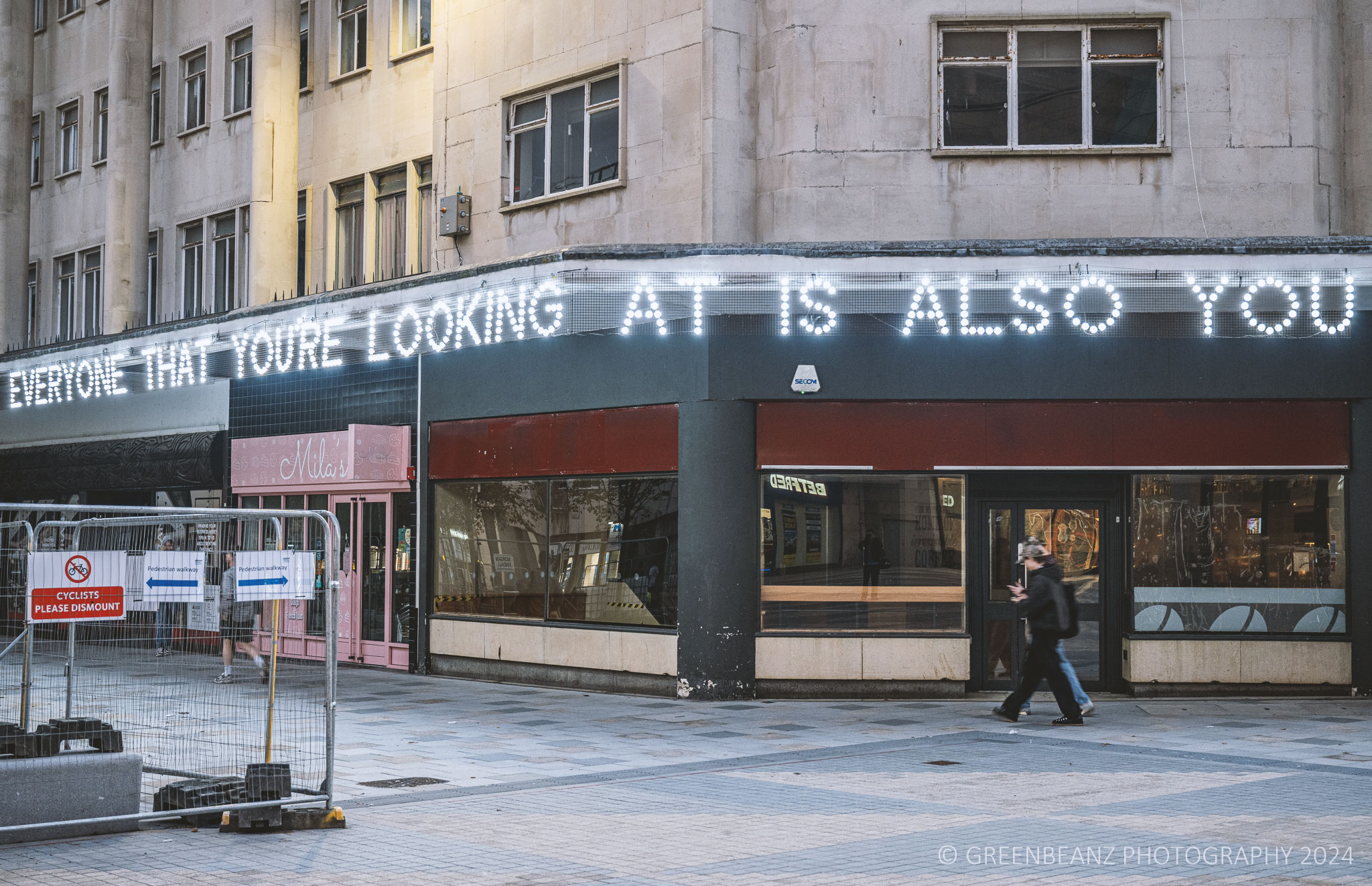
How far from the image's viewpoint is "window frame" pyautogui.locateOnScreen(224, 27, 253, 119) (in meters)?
22.6

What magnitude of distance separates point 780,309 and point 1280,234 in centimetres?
505

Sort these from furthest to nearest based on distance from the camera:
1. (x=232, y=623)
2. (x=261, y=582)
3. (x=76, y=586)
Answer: (x=232, y=623) → (x=261, y=582) → (x=76, y=586)

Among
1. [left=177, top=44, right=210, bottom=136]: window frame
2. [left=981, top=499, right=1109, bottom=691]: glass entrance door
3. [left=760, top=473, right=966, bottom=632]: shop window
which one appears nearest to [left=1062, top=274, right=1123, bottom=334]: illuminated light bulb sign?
[left=981, top=499, right=1109, bottom=691]: glass entrance door

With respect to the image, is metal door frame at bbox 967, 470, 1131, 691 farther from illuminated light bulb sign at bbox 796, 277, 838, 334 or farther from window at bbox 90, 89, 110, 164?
window at bbox 90, 89, 110, 164

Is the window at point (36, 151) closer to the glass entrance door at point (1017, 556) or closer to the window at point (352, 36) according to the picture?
the window at point (352, 36)

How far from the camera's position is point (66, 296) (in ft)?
88.9

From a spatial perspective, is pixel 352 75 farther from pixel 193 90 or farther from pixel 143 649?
pixel 143 649

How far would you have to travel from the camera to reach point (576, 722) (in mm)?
13570

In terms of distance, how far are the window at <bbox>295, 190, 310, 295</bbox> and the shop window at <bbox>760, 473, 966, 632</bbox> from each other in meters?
9.62

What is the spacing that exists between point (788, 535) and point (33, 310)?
18537 millimetres

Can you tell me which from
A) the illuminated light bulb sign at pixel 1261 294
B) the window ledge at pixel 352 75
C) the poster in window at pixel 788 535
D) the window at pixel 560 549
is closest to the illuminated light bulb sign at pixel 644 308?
the window at pixel 560 549

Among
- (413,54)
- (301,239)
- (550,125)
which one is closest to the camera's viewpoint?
(550,125)

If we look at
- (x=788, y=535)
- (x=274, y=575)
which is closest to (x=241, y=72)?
(x=788, y=535)

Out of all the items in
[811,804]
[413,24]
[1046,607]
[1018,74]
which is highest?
[413,24]
